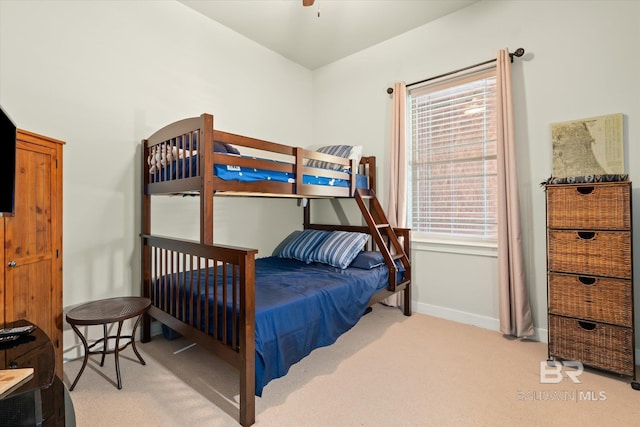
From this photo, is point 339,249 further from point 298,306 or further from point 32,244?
point 32,244

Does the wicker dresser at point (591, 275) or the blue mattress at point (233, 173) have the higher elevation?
the blue mattress at point (233, 173)

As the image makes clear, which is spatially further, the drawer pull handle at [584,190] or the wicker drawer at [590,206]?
the drawer pull handle at [584,190]

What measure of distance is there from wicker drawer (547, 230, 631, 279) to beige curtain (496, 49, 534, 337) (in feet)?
1.33

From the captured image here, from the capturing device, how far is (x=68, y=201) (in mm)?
2240

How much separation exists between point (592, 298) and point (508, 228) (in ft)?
2.51

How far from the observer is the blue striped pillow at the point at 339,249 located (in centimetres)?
292

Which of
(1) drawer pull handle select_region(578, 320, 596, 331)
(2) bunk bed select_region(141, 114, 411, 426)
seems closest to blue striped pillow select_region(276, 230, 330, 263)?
(2) bunk bed select_region(141, 114, 411, 426)

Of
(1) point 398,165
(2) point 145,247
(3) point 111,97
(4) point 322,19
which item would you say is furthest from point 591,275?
(3) point 111,97

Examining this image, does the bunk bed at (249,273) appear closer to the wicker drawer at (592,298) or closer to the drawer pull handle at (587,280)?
the wicker drawer at (592,298)

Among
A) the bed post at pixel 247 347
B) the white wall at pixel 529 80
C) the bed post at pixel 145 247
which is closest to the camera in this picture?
the bed post at pixel 247 347

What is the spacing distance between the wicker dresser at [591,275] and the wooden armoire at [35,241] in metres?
3.26

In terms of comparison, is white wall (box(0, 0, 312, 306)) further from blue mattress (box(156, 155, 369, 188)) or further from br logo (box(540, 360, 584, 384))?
br logo (box(540, 360, 584, 384))

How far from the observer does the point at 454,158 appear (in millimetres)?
3115

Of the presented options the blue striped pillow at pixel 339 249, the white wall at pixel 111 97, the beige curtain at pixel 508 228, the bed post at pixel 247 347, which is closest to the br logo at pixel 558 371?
the beige curtain at pixel 508 228
